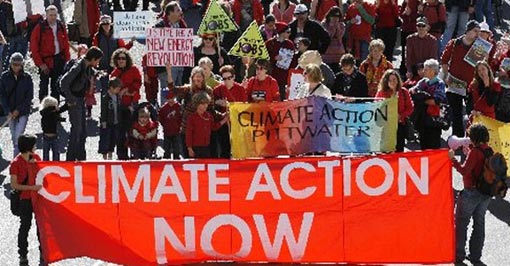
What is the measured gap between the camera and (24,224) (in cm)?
1453

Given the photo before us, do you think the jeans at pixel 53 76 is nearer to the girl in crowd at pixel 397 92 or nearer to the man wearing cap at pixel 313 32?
the man wearing cap at pixel 313 32

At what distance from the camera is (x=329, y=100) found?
16.1 metres

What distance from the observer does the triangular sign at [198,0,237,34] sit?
65.9 feet

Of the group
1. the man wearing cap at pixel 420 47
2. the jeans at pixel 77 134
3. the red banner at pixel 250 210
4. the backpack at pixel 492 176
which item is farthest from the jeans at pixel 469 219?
the man wearing cap at pixel 420 47

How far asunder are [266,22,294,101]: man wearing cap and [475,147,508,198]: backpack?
18.6 ft

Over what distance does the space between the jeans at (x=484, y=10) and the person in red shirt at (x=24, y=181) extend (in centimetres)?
1252

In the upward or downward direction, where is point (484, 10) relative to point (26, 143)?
upward

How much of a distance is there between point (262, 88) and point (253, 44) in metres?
1.52

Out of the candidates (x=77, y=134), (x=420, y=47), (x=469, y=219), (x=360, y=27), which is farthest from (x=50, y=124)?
(x=360, y=27)

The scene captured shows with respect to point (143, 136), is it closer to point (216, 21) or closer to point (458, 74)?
Answer: point (216, 21)

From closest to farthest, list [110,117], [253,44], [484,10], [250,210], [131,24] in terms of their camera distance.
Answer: [250,210] < [110,117] < [253,44] < [131,24] < [484,10]

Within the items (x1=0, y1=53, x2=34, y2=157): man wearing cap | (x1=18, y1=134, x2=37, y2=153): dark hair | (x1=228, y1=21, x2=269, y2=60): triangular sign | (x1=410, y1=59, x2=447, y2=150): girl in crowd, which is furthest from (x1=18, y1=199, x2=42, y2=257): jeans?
(x1=228, y1=21, x2=269, y2=60): triangular sign

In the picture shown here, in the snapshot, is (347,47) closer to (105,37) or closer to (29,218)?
(105,37)

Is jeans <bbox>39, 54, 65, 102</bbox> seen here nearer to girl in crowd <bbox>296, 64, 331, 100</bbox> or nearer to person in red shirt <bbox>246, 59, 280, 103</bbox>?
person in red shirt <bbox>246, 59, 280, 103</bbox>
